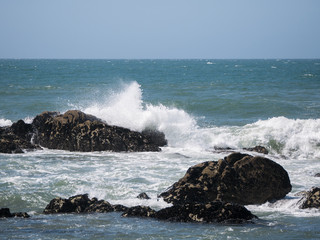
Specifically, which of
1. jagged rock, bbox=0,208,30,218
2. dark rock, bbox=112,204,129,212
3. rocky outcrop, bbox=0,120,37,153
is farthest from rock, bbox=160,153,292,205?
rocky outcrop, bbox=0,120,37,153

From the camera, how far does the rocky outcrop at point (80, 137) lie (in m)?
15.8

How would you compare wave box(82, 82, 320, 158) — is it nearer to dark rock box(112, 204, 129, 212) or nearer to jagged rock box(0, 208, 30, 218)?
dark rock box(112, 204, 129, 212)

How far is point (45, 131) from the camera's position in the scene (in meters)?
16.5

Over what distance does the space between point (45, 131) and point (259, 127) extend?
8.60 m

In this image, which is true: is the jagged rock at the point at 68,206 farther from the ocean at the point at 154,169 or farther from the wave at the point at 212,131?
the wave at the point at 212,131

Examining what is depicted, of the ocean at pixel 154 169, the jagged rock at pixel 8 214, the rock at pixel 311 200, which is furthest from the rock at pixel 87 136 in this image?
the rock at pixel 311 200

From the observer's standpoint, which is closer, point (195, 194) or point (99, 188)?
point (195, 194)

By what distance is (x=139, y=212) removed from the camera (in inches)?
347

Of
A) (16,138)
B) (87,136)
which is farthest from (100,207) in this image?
(16,138)

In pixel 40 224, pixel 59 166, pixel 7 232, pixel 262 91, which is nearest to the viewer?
pixel 7 232

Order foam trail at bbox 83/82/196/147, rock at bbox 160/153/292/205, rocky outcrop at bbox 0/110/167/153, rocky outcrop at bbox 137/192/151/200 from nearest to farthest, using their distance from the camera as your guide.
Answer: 1. rock at bbox 160/153/292/205
2. rocky outcrop at bbox 137/192/151/200
3. rocky outcrop at bbox 0/110/167/153
4. foam trail at bbox 83/82/196/147

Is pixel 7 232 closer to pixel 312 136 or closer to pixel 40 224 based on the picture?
pixel 40 224

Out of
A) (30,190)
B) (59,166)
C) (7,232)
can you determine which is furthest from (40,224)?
(59,166)

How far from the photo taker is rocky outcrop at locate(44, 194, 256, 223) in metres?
8.28
